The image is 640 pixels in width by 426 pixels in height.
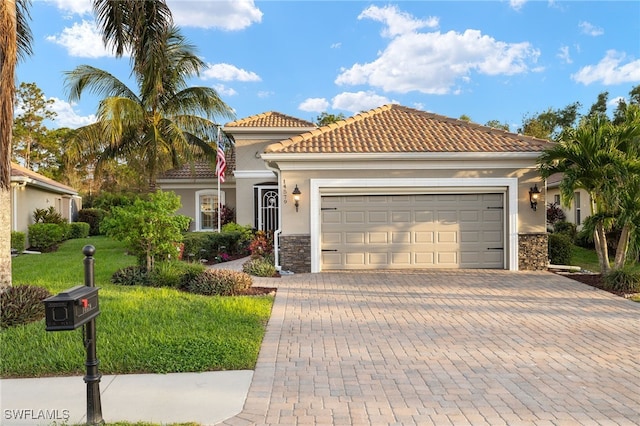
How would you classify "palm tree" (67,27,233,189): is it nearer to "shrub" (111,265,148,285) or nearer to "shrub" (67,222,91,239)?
"shrub" (67,222,91,239)

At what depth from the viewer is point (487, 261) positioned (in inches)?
498

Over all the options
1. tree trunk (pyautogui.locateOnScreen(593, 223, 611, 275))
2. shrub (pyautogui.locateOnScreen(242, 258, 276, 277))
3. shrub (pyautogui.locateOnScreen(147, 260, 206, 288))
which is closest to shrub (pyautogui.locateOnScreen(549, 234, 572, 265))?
tree trunk (pyautogui.locateOnScreen(593, 223, 611, 275))

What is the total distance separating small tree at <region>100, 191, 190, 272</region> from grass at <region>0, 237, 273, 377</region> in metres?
1.51

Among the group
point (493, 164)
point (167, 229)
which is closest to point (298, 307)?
point (167, 229)

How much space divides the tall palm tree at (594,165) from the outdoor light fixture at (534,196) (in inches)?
54.1

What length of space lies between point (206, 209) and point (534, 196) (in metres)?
14.7

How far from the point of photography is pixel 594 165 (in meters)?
10.0

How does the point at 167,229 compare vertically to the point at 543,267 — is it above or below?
above

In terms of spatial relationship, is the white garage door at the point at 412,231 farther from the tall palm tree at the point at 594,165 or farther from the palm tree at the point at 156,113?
the palm tree at the point at 156,113

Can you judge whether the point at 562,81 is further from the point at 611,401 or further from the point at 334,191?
the point at 611,401

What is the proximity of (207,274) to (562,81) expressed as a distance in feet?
52.1

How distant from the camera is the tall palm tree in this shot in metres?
9.93

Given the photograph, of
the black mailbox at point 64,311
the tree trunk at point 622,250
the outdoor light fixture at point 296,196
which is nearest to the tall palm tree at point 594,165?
the tree trunk at point 622,250

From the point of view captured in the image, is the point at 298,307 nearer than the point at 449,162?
Yes
